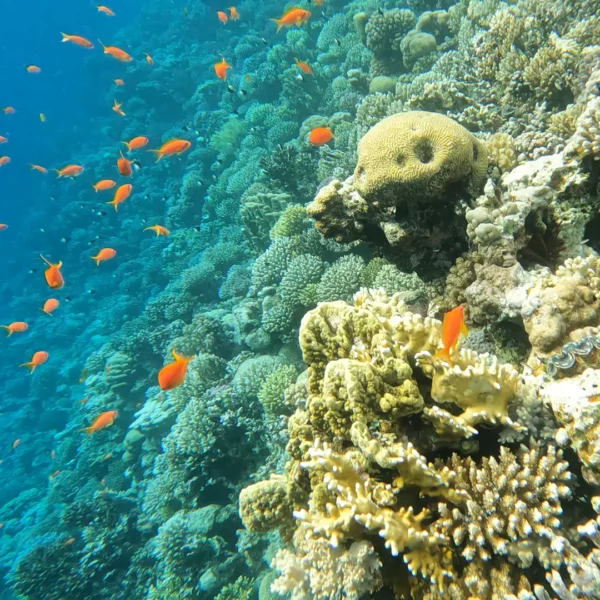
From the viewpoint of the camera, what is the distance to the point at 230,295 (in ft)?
33.3

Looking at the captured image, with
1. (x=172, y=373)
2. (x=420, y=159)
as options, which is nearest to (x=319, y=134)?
(x=420, y=159)

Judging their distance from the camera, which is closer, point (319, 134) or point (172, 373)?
point (172, 373)

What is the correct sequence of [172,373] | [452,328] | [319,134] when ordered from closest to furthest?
[452,328] < [172,373] < [319,134]

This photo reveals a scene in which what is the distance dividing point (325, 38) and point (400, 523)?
16.2 metres

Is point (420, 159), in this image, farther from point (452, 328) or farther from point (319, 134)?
point (319, 134)

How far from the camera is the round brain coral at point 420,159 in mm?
2936

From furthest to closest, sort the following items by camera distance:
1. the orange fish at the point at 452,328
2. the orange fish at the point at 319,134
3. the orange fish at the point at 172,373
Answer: the orange fish at the point at 319,134, the orange fish at the point at 172,373, the orange fish at the point at 452,328

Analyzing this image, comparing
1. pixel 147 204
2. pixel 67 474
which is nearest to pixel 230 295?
pixel 67 474

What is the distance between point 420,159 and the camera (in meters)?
3.01

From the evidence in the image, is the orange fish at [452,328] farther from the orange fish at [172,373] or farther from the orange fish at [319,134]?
the orange fish at [319,134]

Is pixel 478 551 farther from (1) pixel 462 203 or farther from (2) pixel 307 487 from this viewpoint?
(1) pixel 462 203

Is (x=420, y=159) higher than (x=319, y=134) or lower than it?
lower

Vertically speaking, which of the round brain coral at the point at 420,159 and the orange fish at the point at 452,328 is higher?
the round brain coral at the point at 420,159

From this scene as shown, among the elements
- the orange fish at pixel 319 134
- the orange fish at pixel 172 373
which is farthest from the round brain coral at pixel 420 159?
the orange fish at pixel 319 134
